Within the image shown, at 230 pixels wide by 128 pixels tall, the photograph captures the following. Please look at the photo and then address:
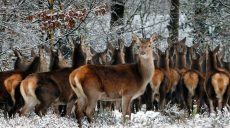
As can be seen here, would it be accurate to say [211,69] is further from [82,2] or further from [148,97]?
[82,2]

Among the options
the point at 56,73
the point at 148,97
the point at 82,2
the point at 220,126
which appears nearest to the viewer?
the point at 220,126

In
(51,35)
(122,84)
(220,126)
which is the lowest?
(220,126)

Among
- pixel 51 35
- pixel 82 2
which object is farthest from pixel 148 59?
pixel 82 2

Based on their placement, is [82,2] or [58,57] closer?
[58,57]

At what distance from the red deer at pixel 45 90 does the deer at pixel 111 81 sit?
996mm

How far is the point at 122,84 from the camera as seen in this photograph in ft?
39.1

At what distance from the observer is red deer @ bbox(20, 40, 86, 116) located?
12484 mm

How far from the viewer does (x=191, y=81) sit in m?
15.0

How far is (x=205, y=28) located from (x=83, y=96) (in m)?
20.2

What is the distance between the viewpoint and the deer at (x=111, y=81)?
37.3ft

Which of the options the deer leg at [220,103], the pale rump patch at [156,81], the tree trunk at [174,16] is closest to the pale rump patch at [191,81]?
the pale rump patch at [156,81]

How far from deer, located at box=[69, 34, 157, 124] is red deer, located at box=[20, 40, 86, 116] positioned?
996 millimetres

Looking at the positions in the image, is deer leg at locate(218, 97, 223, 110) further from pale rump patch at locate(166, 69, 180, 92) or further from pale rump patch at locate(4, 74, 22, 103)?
pale rump patch at locate(4, 74, 22, 103)

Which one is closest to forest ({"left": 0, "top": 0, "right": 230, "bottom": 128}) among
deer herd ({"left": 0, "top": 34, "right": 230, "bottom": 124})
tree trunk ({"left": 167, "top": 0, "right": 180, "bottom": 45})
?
deer herd ({"left": 0, "top": 34, "right": 230, "bottom": 124})
